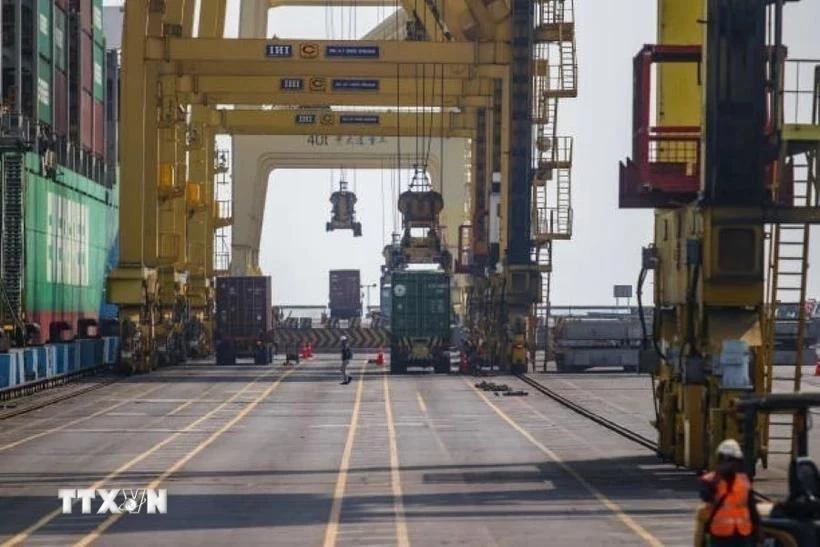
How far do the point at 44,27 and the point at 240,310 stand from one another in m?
16.4

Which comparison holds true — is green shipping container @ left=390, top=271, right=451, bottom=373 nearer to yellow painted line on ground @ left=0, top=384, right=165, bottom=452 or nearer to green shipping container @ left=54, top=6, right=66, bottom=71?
green shipping container @ left=54, top=6, right=66, bottom=71

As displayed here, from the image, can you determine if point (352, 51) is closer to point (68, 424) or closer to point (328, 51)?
point (328, 51)

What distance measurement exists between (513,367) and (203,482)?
44.8 metres

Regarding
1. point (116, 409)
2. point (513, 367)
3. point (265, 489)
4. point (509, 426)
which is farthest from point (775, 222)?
point (513, 367)

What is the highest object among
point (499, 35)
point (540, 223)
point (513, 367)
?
point (499, 35)

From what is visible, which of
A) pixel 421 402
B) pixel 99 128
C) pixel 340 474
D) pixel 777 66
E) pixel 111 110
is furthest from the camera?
pixel 111 110

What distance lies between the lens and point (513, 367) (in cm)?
7194

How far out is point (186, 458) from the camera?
31953 millimetres

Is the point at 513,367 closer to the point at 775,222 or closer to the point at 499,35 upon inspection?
the point at 499,35

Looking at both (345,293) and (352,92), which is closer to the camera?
(352,92)

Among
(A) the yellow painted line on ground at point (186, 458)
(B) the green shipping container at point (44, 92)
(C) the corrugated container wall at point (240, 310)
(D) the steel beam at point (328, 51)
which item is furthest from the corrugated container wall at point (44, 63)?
(A) the yellow painted line on ground at point (186, 458)

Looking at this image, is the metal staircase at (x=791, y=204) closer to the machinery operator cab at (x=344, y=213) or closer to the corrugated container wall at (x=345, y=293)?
the machinery operator cab at (x=344, y=213)

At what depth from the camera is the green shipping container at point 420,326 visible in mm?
72438

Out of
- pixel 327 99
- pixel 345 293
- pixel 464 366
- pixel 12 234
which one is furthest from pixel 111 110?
pixel 345 293
